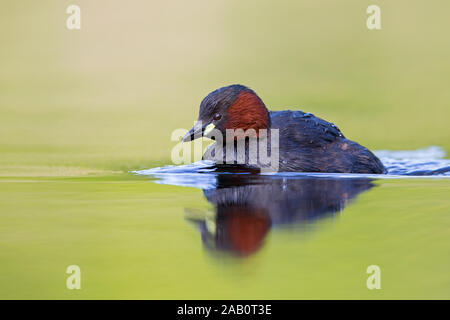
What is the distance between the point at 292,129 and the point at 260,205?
112 inches

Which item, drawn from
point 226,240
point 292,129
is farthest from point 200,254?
point 292,129

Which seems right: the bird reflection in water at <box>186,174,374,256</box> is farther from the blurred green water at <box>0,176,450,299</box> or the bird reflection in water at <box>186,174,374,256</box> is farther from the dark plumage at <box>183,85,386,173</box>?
the dark plumage at <box>183,85,386,173</box>

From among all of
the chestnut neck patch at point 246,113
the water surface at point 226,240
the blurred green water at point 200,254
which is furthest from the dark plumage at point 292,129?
the blurred green water at point 200,254

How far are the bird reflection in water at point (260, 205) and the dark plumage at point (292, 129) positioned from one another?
2.73ft

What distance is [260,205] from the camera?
4078 millimetres

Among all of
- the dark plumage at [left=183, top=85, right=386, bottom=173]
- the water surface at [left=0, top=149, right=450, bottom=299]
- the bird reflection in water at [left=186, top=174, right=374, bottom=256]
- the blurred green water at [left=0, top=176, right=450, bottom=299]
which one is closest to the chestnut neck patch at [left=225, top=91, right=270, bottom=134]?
the dark plumage at [left=183, top=85, right=386, bottom=173]

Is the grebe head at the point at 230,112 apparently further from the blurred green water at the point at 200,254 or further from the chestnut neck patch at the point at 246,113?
the blurred green water at the point at 200,254

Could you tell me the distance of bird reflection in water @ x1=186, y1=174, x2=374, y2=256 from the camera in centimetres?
314

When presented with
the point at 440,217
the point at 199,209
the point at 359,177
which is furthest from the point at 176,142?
the point at 440,217

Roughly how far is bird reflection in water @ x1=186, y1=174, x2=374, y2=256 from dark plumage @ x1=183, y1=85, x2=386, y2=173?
2.73 ft

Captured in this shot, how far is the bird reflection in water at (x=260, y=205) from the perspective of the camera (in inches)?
123

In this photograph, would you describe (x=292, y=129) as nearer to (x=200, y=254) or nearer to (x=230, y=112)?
(x=230, y=112)
